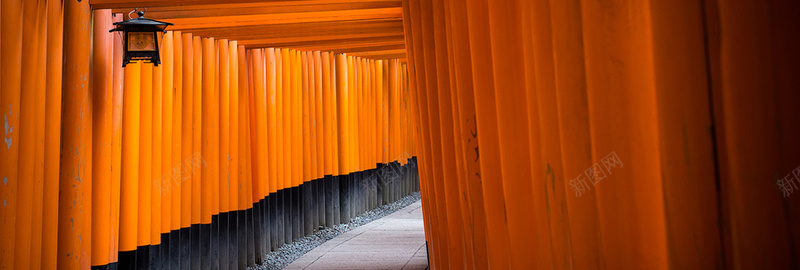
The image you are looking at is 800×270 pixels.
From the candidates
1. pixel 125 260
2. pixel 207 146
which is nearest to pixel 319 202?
pixel 207 146

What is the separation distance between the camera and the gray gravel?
850 centimetres

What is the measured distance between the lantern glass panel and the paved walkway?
4.07 metres

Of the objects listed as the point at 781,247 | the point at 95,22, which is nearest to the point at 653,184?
the point at 781,247

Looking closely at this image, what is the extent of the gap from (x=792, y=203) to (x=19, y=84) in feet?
12.9

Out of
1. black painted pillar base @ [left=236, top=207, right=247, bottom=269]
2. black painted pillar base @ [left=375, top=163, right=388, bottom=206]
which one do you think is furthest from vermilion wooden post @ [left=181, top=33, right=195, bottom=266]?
black painted pillar base @ [left=375, top=163, right=388, bottom=206]

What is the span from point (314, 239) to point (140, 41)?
5.60 metres

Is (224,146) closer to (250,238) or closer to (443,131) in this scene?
(250,238)

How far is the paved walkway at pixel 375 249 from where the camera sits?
8.12 metres

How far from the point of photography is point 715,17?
1037 millimetres

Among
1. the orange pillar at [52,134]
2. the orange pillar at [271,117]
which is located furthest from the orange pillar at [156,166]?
the orange pillar at [271,117]

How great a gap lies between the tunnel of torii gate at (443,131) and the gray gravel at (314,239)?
210 millimetres

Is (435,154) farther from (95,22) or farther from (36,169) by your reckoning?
(95,22)

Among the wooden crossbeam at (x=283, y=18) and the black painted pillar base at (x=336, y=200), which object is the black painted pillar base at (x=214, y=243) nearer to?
the wooden crossbeam at (x=283, y=18)

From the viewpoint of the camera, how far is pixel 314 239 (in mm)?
9938
